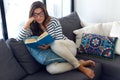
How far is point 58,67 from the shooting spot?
1952 millimetres

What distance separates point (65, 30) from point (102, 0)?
3.10 ft

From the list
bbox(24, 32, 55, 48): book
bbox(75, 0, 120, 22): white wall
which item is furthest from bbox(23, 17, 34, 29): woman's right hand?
bbox(75, 0, 120, 22): white wall

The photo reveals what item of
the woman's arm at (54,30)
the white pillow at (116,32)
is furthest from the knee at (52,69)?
the white pillow at (116,32)

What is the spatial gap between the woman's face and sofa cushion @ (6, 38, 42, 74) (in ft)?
1.15

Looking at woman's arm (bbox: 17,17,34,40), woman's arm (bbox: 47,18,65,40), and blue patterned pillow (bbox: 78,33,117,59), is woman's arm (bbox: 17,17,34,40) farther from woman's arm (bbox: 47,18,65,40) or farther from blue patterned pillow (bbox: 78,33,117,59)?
blue patterned pillow (bbox: 78,33,117,59)

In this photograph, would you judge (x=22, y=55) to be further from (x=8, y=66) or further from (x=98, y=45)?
(x=98, y=45)

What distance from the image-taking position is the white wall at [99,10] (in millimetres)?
2973

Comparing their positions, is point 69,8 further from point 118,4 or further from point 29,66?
point 29,66

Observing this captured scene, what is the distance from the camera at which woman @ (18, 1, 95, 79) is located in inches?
78.0

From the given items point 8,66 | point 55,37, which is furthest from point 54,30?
point 8,66

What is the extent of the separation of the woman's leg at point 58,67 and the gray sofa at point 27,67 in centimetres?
4

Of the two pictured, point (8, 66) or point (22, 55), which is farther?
point (22, 55)

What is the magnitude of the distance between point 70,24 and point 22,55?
3.25 feet

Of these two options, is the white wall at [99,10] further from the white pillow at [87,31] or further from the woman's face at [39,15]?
the woman's face at [39,15]
